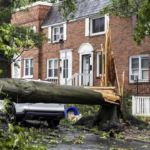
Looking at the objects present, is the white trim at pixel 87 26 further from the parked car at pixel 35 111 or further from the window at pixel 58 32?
the parked car at pixel 35 111

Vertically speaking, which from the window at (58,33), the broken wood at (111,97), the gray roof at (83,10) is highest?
the gray roof at (83,10)

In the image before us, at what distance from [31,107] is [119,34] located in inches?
512

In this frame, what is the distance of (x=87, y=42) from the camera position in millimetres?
25656

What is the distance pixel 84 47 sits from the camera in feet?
84.8

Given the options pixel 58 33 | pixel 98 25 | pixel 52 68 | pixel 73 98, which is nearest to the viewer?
pixel 73 98

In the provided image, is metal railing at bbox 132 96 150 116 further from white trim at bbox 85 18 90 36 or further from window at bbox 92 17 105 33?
white trim at bbox 85 18 90 36

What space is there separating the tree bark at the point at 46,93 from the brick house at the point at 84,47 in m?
8.86

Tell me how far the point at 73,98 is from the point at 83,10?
55.2 ft

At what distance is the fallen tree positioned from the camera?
816 centimetres

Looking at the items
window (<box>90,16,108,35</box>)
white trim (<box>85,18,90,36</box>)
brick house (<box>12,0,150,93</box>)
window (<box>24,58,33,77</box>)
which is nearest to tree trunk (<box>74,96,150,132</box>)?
brick house (<box>12,0,150,93</box>)

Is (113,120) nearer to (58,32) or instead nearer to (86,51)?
(86,51)

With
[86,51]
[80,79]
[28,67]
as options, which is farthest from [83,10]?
[28,67]

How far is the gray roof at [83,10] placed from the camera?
2488cm

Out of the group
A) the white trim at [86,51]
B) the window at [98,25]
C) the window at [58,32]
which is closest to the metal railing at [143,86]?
the white trim at [86,51]
